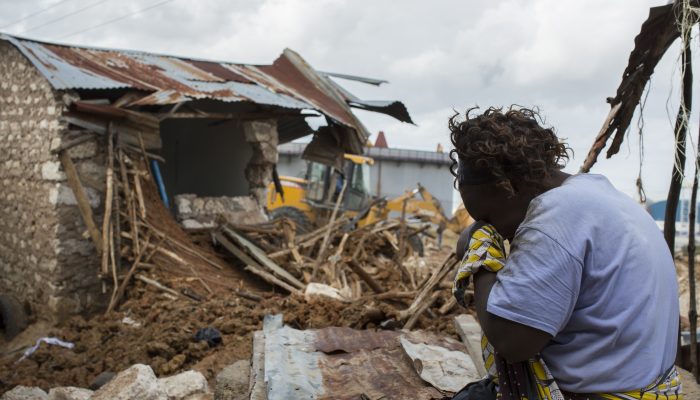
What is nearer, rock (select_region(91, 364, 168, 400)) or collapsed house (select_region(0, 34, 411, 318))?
rock (select_region(91, 364, 168, 400))

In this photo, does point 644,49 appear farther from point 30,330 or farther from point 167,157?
point 167,157

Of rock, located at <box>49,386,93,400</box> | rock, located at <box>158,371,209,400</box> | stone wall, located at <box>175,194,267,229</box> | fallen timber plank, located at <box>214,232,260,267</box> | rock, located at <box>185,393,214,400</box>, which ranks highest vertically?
stone wall, located at <box>175,194,267,229</box>

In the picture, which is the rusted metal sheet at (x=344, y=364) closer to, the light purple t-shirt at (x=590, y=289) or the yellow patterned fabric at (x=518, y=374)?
the yellow patterned fabric at (x=518, y=374)

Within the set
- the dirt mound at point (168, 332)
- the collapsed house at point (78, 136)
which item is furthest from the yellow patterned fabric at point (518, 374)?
the collapsed house at point (78, 136)

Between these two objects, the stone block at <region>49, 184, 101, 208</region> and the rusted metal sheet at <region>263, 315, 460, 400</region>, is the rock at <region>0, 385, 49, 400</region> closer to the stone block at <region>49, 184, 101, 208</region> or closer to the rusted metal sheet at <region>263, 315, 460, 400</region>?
the rusted metal sheet at <region>263, 315, 460, 400</region>

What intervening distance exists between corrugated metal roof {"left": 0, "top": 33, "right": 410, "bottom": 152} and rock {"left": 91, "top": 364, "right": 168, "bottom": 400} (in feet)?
13.7

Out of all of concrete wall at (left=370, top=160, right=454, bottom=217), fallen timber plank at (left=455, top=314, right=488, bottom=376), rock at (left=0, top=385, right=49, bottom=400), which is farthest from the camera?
concrete wall at (left=370, top=160, right=454, bottom=217)

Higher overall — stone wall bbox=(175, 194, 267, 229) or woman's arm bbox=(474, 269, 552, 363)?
woman's arm bbox=(474, 269, 552, 363)

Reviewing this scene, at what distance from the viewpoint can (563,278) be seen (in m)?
1.78

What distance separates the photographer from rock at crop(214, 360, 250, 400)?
12.5 ft

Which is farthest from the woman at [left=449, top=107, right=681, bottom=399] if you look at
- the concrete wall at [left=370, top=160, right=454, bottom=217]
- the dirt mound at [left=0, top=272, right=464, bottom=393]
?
the concrete wall at [left=370, top=160, right=454, bottom=217]

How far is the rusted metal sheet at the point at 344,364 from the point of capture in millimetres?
3154

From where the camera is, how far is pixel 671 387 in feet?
6.45

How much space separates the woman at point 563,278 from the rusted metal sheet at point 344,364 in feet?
4.17
